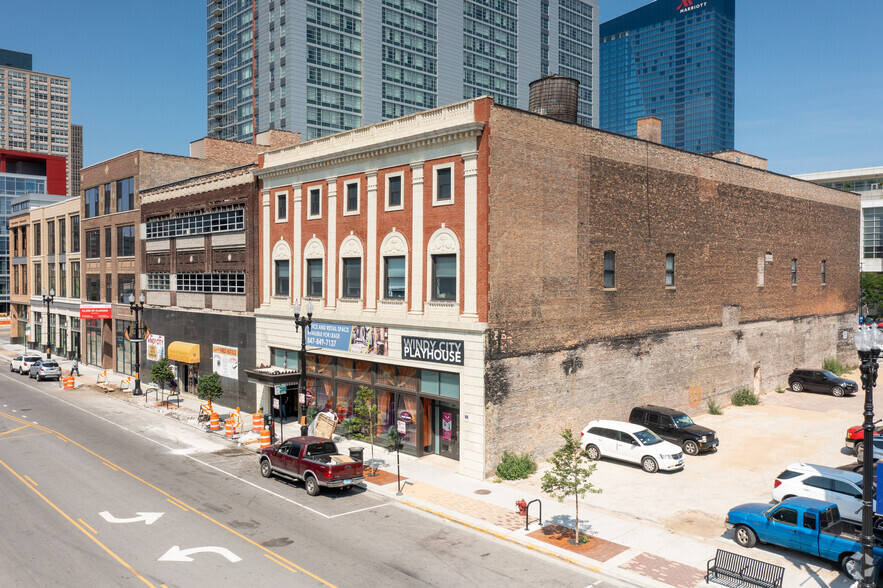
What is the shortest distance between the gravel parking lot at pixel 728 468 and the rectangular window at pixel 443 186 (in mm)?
12625

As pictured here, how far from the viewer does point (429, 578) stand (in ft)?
56.0

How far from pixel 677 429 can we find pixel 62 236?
223ft

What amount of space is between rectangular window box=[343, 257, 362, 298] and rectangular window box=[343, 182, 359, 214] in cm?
252

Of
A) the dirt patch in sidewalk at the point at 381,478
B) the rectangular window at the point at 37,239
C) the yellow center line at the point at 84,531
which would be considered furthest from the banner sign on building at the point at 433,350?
the rectangular window at the point at 37,239

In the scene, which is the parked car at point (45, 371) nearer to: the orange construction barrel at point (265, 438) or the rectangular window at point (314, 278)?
the rectangular window at point (314, 278)

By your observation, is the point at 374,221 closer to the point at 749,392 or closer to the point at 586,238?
the point at 586,238

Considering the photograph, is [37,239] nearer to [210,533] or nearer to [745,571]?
[210,533]

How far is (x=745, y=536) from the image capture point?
1978 centimetres

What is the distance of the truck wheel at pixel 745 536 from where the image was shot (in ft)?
64.5

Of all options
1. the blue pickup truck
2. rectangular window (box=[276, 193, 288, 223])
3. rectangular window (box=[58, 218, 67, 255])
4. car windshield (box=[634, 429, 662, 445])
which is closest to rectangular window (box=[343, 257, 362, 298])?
rectangular window (box=[276, 193, 288, 223])

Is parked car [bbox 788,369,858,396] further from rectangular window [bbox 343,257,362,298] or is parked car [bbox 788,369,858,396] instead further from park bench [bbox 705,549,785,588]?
park bench [bbox 705,549,785,588]

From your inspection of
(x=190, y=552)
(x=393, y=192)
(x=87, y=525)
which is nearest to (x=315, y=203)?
(x=393, y=192)

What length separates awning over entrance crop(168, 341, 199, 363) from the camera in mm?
46444

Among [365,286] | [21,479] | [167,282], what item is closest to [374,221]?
[365,286]
